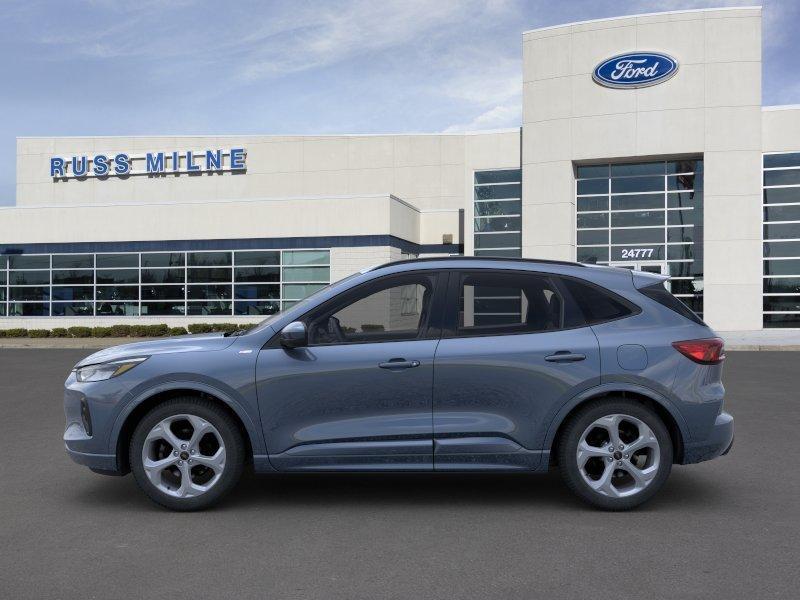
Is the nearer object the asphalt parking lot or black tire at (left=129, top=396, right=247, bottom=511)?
the asphalt parking lot

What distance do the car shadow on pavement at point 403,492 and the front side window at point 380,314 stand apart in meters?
1.23

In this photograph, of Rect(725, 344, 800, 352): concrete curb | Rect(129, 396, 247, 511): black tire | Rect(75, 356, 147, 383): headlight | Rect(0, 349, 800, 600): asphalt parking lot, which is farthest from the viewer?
Rect(725, 344, 800, 352): concrete curb

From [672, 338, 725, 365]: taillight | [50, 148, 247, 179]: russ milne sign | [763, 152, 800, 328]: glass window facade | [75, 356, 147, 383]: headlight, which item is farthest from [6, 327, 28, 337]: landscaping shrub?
[672, 338, 725, 365]: taillight

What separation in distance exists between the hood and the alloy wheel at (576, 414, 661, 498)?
8.38 ft

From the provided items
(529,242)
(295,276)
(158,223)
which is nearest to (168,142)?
(158,223)

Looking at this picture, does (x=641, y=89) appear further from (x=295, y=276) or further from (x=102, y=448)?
(x=102, y=448)

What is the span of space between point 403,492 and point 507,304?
1676 millimetres

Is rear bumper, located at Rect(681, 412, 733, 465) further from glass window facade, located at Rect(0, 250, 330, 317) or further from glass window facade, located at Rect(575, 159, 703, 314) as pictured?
glass window facade, located at Rect(0, 250, 330, 317)

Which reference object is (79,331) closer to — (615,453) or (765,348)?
(765,348)

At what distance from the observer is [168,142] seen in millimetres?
42125

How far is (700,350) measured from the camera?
222 inches

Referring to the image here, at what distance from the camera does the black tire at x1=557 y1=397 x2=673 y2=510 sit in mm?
5551

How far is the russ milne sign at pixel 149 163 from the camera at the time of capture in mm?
41625

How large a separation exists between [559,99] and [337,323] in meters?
29.4
